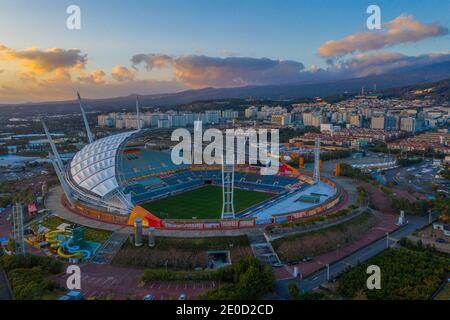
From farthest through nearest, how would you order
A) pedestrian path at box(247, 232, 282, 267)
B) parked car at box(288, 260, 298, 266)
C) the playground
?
the playground
pedestrian path at box(247, 232, 282, 267)
parked car at box(288, 260, 298, 266)

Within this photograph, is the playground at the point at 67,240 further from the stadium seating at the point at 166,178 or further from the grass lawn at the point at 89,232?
the stadium seating at the point at 166,178

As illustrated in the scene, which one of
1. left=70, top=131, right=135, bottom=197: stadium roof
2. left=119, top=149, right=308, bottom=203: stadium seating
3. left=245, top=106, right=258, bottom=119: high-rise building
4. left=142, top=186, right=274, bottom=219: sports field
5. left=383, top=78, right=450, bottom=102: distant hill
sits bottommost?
left=142, top=186, right=274, bottom=219: sports field

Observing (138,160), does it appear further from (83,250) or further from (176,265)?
(176,265)

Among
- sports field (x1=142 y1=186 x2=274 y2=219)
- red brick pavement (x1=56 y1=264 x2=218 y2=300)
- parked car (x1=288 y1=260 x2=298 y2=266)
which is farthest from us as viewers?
sports field (x1=142 y1=186 x2=274 y2=219)

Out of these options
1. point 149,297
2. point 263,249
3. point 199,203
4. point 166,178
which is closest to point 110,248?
point 149,297

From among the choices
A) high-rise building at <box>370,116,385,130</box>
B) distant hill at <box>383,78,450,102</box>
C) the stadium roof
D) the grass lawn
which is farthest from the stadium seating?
distant hill at <box>383,78,450,102</box>

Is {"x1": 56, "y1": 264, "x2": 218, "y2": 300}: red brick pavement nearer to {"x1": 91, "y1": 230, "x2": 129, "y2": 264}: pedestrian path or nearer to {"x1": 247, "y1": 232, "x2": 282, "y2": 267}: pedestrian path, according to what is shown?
{"x1": 91, "y1": 230, "x2": 129, "y2": 264}: pedestrian path

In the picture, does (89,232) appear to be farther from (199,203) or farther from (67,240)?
(199,203)

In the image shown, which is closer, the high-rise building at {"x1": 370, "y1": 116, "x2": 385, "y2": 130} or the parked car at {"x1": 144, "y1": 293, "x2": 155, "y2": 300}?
the parked car at {"x1": 144, "y1": 293, "x2": 155, "y2": 300}
